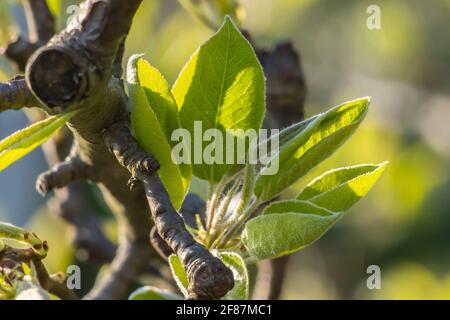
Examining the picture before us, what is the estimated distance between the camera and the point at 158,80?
0.83m

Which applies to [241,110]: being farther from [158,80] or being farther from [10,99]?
[10,99]

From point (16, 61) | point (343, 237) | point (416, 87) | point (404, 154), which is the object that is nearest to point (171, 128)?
point (16, 61)

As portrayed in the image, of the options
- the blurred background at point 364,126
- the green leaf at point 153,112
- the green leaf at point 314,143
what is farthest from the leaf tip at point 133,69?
the blurred background at point 364,126

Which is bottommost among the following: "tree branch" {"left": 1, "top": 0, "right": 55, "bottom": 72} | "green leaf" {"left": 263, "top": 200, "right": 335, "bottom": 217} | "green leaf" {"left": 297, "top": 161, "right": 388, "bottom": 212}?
"green leaf" {"left": 263, "top": 200, "right": 335, "bottom": 217}

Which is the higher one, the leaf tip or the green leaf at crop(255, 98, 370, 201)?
the leaf tip

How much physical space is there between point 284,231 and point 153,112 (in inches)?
6.7

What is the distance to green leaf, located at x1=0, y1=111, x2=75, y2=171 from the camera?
75cm

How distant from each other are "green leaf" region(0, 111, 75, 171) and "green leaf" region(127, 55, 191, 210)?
8 centimetres

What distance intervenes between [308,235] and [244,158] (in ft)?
0.43

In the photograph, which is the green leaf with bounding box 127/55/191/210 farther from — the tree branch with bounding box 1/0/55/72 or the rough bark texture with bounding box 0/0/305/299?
the tree branch with bounding box 1/0/55/72

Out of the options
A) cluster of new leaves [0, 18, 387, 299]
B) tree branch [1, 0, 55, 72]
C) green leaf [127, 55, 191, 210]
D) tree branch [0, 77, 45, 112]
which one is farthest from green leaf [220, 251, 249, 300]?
tree branch [1, 0, 55, 72]

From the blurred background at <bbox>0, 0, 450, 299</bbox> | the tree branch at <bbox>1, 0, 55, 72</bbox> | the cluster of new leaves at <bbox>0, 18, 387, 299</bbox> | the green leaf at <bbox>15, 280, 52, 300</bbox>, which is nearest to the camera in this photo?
the green leaf at <bbox>15, 280, 52, 300</bbox>

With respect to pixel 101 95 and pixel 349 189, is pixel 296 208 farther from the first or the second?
pixel 101 95

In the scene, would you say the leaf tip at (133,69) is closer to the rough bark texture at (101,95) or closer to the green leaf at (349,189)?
the rough bark texture at (101,95)
